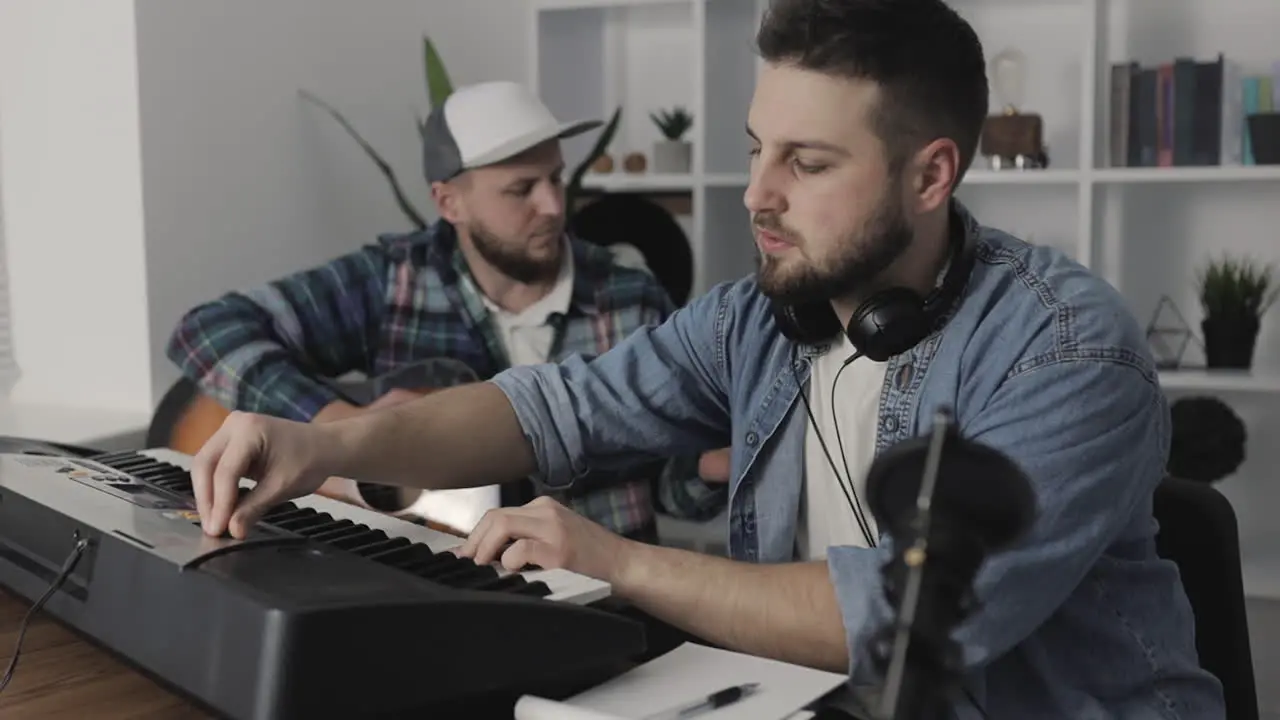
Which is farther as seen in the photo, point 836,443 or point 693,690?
point 836,443

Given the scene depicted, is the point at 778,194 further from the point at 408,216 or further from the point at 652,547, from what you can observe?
the point at 408,216

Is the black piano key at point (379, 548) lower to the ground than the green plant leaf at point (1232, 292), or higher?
lower

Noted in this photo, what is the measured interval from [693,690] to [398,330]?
60.1 inches

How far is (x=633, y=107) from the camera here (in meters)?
3.46

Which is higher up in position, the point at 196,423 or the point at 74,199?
the point at 74,199

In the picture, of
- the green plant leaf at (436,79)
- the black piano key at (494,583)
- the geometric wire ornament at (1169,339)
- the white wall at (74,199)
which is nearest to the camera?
the black piano key at (494,583)

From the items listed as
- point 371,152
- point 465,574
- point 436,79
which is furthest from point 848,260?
point 436,79

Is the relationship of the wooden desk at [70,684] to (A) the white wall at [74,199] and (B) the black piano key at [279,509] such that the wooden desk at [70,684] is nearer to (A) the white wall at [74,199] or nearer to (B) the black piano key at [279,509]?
(B) the black piano key at [279,509]

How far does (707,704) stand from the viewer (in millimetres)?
824

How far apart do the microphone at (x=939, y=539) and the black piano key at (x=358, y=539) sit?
0.59 meters

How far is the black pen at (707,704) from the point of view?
0.81m

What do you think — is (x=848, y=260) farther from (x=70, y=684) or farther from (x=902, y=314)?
(x=70, y=684)

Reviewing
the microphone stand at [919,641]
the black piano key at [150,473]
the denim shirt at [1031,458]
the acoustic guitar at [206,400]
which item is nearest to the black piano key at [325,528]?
the black piano key at [150,473]

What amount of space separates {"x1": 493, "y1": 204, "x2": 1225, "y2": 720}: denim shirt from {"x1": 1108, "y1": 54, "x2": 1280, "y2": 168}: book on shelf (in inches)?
65.9
